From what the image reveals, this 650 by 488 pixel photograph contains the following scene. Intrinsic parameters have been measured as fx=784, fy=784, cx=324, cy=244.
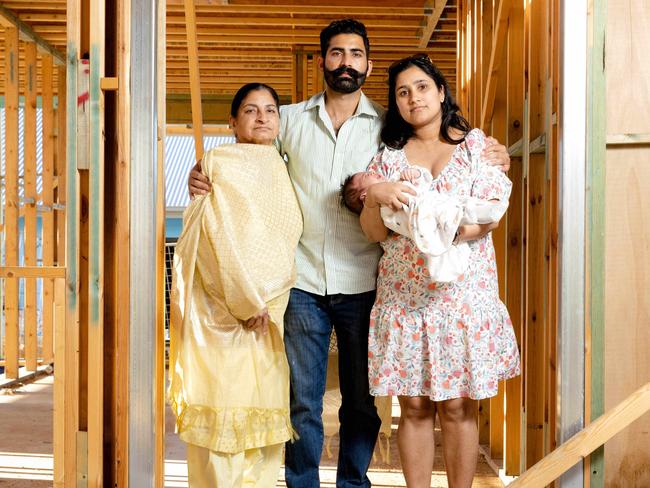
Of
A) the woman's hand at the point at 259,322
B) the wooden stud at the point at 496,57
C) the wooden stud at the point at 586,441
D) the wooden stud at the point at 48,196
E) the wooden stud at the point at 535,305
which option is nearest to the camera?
the wooden stud at the point at 586,441

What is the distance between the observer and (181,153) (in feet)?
59.0

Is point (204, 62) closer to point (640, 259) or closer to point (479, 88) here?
point (479, 88)

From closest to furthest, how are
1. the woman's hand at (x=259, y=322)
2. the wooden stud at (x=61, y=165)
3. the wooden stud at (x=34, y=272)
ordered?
the woman's hand at (x=259, y=322) < the wooden stud at (x=34, y=272) < the wooden stud at (x=61, y=165)

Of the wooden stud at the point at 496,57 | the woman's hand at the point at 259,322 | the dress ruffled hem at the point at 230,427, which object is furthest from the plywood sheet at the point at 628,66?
the dress ruffled hem at the point at 230,427

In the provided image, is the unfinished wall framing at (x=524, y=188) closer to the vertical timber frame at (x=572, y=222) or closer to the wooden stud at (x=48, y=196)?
the vertical timber frame at (x=572, y=222)

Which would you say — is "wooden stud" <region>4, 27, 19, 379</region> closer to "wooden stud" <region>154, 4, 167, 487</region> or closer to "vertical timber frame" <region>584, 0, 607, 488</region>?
"wooden stud" <region>154, 4, 167, 487</region>

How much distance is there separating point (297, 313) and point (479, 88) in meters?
2.27

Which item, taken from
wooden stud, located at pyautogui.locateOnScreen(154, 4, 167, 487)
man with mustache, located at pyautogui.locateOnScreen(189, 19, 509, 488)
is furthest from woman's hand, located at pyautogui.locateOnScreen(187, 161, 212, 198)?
wooden stud, located at pyautogui.locateOnScreen(154, 4, 167, 487)

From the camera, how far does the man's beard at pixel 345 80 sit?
9.31ft

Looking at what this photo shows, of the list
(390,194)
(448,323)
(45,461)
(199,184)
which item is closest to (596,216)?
(448,323)

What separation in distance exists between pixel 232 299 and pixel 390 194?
692 millimetres

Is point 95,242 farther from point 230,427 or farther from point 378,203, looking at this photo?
point 378,203

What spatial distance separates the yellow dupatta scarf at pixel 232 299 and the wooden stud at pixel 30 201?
5251mm

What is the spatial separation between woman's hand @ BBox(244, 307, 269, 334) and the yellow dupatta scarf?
0.07ft
